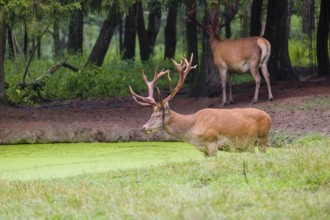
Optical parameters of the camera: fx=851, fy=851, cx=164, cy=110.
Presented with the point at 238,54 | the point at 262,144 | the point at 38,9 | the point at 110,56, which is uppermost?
the point at 38,9

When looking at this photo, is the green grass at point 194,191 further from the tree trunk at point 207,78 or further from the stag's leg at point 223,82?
the tree trunk at point 207,78

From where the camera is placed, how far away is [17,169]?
37.2 ft

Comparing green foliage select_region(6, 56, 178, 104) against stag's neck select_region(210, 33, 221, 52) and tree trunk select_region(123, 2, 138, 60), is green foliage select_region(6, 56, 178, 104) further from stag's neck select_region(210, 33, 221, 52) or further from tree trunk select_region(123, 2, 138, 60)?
tree trunk select_region(123, 2, 138, 60)

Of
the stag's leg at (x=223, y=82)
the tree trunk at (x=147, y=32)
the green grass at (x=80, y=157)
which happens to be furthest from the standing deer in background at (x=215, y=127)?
the tree trunk at (x=147, y=32)

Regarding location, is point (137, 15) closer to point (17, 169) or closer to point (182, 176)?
point (17, 169)

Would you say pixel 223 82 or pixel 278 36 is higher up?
pixel 278 36

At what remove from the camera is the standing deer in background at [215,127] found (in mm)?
10820

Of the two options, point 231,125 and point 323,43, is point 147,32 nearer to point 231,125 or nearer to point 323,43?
point 323,43

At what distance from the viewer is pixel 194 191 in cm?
780

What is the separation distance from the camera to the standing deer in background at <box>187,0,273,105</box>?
1661 cm

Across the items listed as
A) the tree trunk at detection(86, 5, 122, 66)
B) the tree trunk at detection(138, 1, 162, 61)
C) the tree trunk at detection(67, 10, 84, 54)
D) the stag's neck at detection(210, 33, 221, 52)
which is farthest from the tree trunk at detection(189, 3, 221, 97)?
the tree trunk at detection(138, 1, 162, 61)

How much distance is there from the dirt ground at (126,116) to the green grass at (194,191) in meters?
4.10

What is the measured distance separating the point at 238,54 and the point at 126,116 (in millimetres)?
2596

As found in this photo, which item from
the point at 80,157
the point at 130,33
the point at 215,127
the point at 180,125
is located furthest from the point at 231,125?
the point at 130,33
